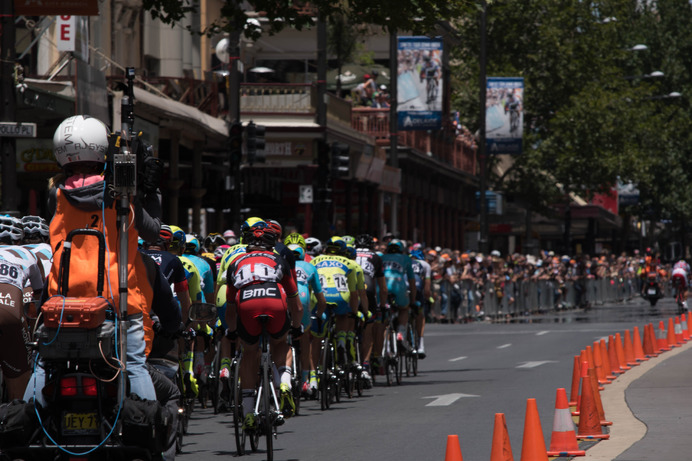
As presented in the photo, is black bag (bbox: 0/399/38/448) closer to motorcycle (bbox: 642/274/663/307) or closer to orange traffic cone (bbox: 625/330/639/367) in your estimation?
orange traffic cone (bbox: 625/330/639/367)

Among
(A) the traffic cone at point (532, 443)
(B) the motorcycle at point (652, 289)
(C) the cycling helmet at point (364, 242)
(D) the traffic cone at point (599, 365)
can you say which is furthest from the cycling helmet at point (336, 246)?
(B) the motorcycle at point (652, 289)

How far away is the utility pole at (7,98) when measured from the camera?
584 inches

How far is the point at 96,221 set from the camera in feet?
24.8

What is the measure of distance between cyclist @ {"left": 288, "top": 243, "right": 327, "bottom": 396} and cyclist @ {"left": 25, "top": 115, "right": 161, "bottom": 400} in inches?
264

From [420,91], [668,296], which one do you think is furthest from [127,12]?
[668,296]

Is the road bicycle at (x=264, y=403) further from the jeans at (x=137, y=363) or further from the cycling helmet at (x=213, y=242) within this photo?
the cycling helmet at (x=213, y=242)

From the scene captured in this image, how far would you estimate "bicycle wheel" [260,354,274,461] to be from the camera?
35.8 feet

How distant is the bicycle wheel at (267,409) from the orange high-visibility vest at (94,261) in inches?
134

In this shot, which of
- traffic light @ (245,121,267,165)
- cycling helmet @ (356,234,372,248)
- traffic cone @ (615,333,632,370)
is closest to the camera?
cycling helmet @ (356,234,372,248)

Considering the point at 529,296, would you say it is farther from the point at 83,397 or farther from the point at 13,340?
the point at 83,397

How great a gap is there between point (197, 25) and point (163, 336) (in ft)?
96.3

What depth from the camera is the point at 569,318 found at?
136 ft

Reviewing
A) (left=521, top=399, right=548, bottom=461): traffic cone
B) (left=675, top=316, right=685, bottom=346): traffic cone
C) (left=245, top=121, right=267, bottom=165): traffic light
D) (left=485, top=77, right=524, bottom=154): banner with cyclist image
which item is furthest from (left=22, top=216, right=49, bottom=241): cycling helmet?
(left=485, top=77, right=524, bottom=154): banner with cyclist image

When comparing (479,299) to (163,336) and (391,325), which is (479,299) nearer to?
(391,325)
